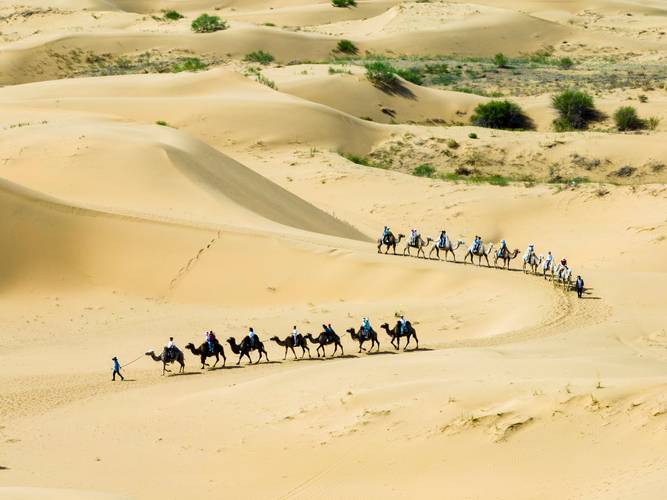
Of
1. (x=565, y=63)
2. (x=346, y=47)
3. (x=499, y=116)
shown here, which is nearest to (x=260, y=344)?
(x=499, y=116)

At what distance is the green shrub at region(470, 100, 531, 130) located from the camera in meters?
58.9

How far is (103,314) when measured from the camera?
29.6m

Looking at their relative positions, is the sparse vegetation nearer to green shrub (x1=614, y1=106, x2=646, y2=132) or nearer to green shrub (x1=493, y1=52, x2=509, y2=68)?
green shrub (x1=493, y1=52, x2=509, y2=68)

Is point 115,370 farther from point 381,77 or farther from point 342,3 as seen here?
point 342,3

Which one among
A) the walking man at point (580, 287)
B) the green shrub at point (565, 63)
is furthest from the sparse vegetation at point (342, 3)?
the walking man at point (580, 287)

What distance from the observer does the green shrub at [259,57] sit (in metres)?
71.5

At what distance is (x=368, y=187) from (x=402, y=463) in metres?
31.8

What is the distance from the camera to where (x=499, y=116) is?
193 feet

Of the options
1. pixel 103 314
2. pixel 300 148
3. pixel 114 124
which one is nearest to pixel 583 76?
pixel 300 148

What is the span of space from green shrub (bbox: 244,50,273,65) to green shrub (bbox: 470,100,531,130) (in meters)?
16.5

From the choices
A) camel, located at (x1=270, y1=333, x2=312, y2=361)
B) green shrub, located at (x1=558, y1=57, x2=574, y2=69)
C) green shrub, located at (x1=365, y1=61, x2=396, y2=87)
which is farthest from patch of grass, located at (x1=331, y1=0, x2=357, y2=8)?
camel, located at (x1=270, y1=333, x2=312, y2=361)

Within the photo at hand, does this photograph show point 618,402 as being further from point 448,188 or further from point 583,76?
point 583,76

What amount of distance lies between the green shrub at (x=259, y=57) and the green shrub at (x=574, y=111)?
758 inches

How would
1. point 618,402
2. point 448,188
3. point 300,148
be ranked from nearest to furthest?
1. point 618,402
2. point 448,188
3. point 300,148
